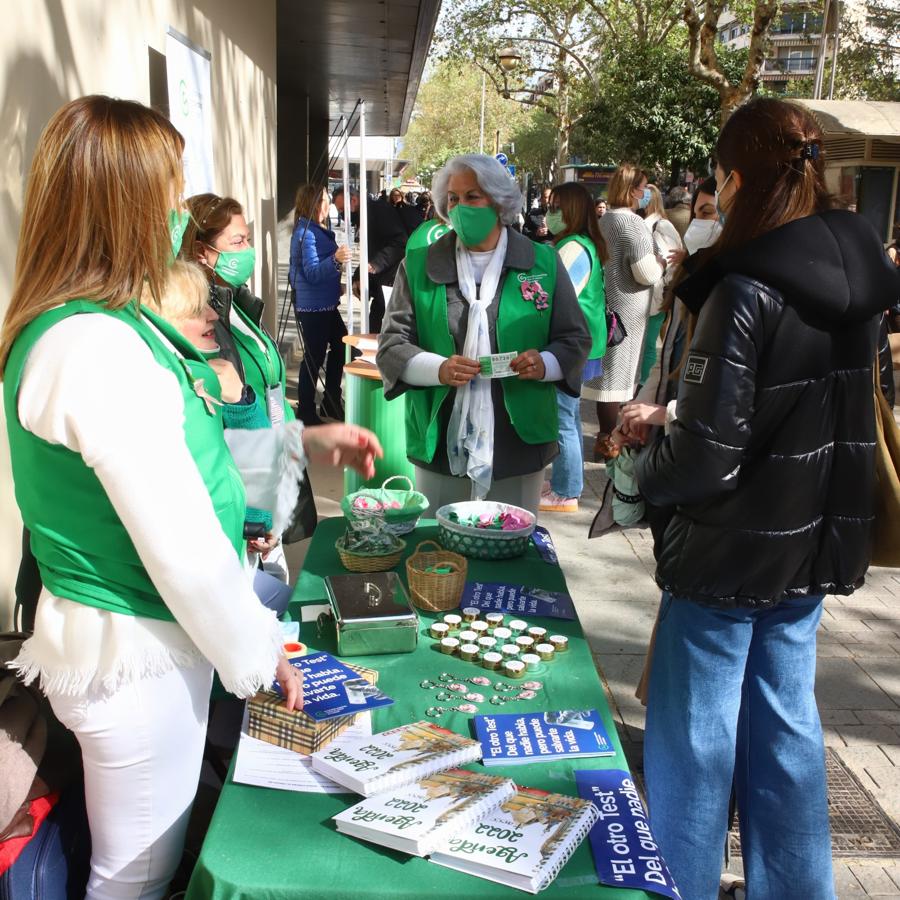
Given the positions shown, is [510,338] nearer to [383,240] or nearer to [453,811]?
[453,811]

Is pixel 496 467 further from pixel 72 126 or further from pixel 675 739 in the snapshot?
pixel 72 126

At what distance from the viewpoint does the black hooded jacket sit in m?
2.00

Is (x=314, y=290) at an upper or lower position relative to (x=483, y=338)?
lower

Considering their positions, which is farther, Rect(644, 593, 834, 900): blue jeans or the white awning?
the white awning

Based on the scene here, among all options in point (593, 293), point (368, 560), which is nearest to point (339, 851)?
point (368, 560)

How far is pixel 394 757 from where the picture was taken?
178 centimetres

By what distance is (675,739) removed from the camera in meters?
2.32

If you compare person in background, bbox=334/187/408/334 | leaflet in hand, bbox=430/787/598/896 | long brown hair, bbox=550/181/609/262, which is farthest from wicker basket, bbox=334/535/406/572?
person in background, bbox=334/187/408/334

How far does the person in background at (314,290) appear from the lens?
304 inches

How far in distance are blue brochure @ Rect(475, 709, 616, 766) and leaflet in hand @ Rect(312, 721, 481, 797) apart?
5 centimetres

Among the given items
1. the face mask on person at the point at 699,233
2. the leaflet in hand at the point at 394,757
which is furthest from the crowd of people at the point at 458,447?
the face mask on person at the point at 699,233

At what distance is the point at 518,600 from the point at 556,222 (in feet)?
13.0

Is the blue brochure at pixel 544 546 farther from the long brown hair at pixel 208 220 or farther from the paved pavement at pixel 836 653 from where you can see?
→ the long brown hair at pixel 208 220

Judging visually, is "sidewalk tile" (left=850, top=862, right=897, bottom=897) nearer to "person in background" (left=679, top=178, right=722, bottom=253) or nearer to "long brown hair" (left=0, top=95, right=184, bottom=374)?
"long brown hair" (left=0, top=95, right=184, bottom=374)
